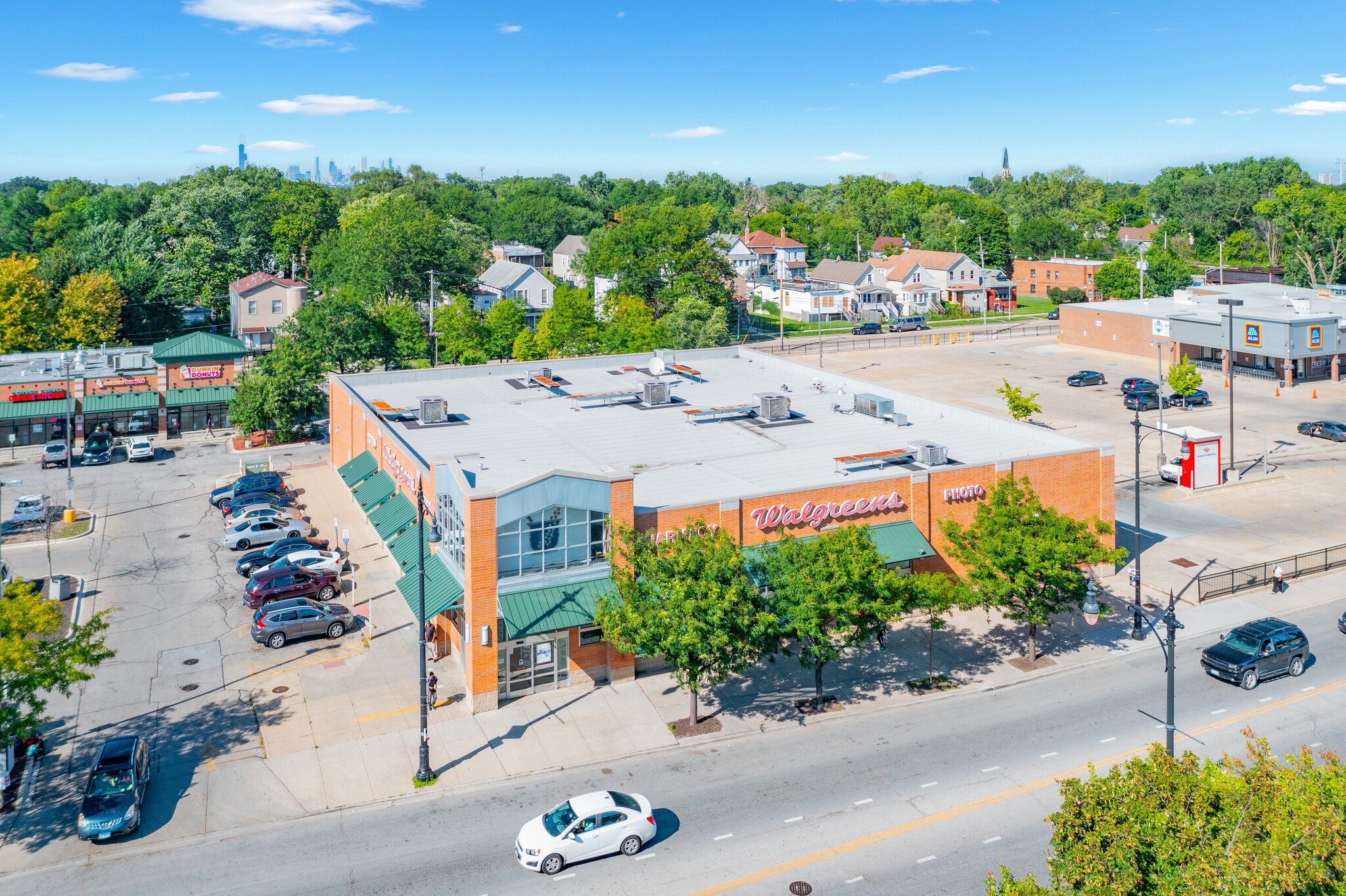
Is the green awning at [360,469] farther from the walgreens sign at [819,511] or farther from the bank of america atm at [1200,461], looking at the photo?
the bank of america atm at [1200,461]

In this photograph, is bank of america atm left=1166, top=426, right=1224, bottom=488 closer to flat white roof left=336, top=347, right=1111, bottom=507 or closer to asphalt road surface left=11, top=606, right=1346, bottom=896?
flat white roof left=336, top=347, right=1111, bottom=507

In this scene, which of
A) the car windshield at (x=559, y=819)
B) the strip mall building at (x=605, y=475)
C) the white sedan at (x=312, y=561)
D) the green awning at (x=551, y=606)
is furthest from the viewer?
the white sedan at (x=312, y=561)

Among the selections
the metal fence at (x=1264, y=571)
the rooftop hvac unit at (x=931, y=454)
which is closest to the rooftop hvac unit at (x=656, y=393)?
the rooftop hvac unit at (x=931, y=454)

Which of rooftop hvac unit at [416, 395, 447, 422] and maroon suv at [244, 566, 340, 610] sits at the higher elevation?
rooftop hvac unit at [416, 395, 447, 422]

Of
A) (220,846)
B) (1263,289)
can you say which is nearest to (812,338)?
(1263,289)

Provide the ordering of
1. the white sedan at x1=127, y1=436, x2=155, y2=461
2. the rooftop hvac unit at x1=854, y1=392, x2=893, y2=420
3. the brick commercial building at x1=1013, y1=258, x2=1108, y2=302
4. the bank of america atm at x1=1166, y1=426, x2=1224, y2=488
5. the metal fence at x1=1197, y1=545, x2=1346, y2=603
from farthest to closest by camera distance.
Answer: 1. the brick commercial building at x1=1013, y1=258, x2=1108, y2=302
2. the white sedan at x1=127, y1=436, x2=155, y2=461
3. the bank of america atm at x1=1166, y1=426, x2=1224, y2=488
4. the rooftop hvac unit at x1=854, y1=392, x2=893, y2=420
5. the metal fence at x1=1197, y1=545, x2=1346, y2=603

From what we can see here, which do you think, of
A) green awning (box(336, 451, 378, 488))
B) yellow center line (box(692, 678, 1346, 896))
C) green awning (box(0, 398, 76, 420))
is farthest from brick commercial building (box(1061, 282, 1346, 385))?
green awning (box(0, 398, 76, 420))
